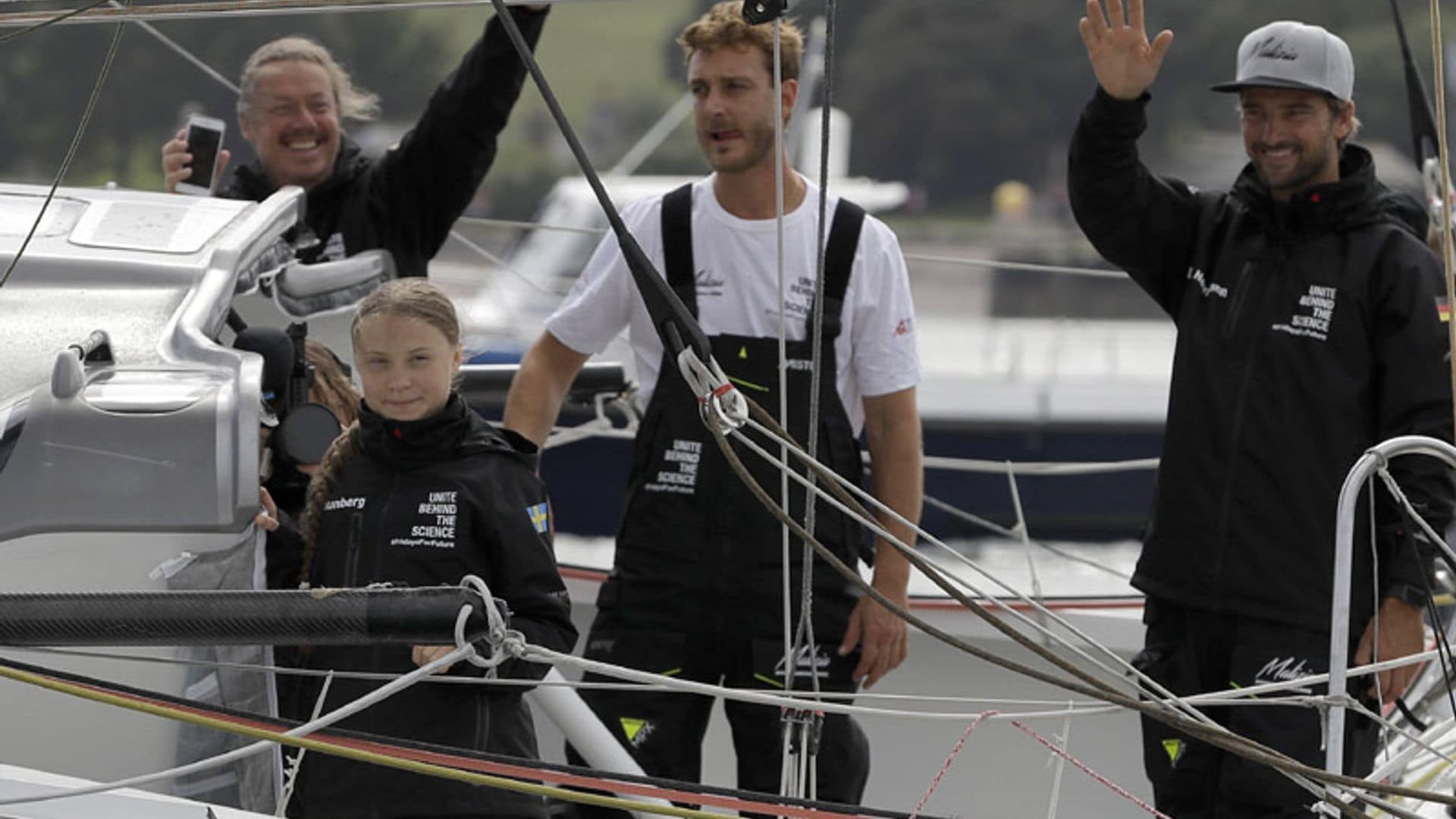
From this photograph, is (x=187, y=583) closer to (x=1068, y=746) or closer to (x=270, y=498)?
(x=270, y=498)

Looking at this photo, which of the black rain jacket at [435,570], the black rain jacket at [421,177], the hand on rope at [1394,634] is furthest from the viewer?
the black rain jacket at [421,177]

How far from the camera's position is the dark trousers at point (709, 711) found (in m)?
3.12

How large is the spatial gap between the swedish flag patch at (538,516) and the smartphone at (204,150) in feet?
4.35

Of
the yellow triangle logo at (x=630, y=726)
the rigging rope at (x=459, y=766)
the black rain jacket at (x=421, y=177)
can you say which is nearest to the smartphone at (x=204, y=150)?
the black rain jacket at (x=421, y=177)

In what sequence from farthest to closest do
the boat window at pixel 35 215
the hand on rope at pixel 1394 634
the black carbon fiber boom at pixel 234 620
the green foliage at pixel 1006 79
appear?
1. the green foliage at pixel 1006 79
2. the hand on rope at pixel 1394 634
3. the boat window at pixel 35 215
4. the black carbon fiber boom at pixel 234 620

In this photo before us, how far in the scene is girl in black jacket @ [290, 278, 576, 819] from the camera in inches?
103

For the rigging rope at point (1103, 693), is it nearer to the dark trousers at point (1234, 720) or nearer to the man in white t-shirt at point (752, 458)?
the dark trousers at point (1234, 720)

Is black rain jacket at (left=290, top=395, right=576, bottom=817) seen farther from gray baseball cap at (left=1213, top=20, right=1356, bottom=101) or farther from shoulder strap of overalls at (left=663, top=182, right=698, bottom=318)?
gray baseball cap at (left=1213, top=20, right=1356, bottom=101)

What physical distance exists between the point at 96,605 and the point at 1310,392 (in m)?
1.74

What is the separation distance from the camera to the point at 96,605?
214 cm

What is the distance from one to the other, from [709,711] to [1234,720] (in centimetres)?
76

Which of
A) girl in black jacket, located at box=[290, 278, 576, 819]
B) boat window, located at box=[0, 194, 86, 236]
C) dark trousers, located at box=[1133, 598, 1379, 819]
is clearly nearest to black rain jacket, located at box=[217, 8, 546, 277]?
boat window, located at box=[0, 194, 86, 236]

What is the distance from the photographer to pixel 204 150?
3812 millimetres

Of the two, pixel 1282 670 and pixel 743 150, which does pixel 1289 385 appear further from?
pixel 743 150
